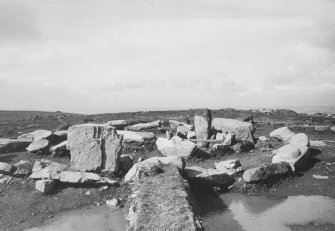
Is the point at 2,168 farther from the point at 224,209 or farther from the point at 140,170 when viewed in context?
the point at 224,209

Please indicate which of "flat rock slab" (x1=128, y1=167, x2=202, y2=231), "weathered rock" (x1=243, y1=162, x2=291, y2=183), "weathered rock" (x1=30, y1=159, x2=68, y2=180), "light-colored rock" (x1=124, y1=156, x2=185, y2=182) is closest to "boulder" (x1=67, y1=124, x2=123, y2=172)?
"weathered rock" (x1=30, y1=159, x2=68, y2=180)

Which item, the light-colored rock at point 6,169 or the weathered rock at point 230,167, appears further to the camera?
the weathered rock at point 230,167

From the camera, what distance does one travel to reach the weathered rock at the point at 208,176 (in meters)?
11.2

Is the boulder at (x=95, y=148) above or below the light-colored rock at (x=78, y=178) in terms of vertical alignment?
above

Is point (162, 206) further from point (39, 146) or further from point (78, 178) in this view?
point (39, 146)

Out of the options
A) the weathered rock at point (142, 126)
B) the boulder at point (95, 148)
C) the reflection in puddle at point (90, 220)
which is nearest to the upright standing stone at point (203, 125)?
the weathered rock at point (142, 126)

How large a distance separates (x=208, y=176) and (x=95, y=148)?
4433mm

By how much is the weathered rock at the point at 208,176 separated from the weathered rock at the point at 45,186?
4.67 meters

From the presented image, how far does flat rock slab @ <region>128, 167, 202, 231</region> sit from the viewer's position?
645 cm

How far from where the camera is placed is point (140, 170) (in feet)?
34.4

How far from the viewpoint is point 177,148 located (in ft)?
49.0

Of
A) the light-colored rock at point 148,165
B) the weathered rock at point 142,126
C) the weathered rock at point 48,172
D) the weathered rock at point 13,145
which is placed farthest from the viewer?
the weathered rock at point 142,126

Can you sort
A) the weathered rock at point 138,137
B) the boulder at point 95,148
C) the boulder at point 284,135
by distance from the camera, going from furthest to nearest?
1. the boulder at point 284,135
2. the weathered rock at point 138,137
3. the boulder at point 95,148

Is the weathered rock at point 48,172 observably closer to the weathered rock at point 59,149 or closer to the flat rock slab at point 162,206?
the weathered rock at point 59,149
